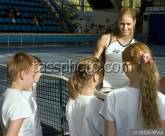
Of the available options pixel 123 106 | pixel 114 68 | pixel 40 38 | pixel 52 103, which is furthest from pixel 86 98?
pixel 40 38

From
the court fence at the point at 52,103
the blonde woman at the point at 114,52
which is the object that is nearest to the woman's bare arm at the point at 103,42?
the blonde woman at the point at 114,52

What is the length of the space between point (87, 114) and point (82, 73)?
1.01 feet

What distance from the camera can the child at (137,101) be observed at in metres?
2.41

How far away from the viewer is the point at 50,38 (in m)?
A: 23.2

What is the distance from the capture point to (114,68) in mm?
3867

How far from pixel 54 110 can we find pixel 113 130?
2742 mm

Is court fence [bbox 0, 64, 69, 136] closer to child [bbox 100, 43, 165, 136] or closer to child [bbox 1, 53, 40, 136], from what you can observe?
child [bbox 1, 53, 40, 136]

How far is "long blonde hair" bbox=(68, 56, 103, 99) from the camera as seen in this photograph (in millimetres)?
2807

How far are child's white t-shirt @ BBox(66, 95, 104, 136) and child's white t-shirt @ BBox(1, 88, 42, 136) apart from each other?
0.31 m

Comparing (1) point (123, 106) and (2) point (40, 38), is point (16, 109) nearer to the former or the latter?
(1) point (123, 106)

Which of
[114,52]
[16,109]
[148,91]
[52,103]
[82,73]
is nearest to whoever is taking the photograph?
[148,91]

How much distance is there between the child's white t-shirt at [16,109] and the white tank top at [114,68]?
3.84 feet

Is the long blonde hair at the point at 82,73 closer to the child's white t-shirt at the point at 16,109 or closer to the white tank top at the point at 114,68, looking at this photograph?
the child's white t-shirt at the point at 16,109

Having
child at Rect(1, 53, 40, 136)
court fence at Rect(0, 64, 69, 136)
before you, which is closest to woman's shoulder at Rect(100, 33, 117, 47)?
court fence at Rect(0, 64, 69, 136)
